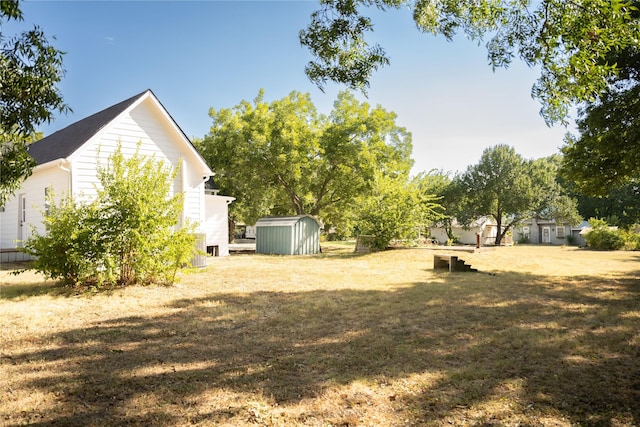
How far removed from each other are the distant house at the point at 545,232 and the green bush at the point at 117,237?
54475 mm

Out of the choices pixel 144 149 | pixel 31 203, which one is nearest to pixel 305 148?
pixel 144 149

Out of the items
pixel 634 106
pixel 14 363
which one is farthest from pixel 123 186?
pixel 634 106

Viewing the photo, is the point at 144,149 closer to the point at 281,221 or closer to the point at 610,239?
the point at 281,221

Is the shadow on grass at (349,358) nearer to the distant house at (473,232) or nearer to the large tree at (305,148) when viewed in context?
the large tree at (305,148)

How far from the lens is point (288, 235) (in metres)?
26.4

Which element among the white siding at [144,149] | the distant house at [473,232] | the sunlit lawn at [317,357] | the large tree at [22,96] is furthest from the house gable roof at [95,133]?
the distant house at [473,232]

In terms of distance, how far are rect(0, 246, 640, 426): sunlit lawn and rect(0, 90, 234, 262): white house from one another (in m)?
5.14

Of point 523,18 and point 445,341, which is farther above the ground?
point 523,18

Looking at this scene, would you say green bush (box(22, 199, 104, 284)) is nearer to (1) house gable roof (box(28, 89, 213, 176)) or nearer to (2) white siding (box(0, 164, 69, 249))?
(2) white siding (box(0, 164, 69, 249))

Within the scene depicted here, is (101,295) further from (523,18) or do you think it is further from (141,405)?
(523,18)

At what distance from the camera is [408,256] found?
71.7ft

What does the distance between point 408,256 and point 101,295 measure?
608 inches

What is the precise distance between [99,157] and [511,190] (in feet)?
146

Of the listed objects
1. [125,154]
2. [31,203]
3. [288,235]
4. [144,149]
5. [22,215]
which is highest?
[144,149]
